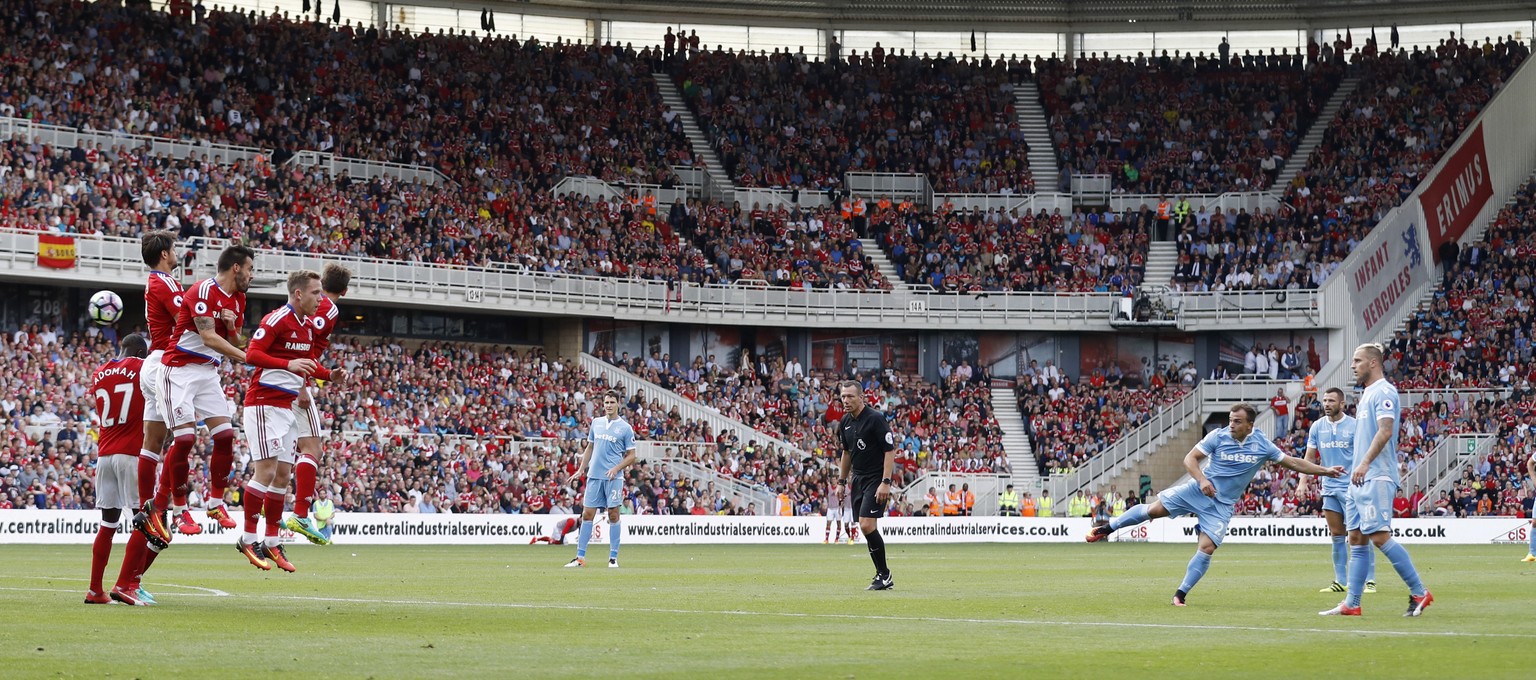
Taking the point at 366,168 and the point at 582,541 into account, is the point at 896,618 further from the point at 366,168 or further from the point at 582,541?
the point at 366,168

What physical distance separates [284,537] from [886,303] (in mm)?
27614

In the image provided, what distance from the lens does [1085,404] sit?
59094 millimetres

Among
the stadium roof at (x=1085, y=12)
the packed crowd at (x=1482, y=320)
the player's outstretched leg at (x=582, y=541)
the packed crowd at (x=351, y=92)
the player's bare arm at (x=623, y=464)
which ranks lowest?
the player's outstretched leg at (x=582, y=541)

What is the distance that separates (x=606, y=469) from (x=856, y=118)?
136 feet

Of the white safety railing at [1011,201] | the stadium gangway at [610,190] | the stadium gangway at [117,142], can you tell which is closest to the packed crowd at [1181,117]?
the white safety railing at [1011,201]

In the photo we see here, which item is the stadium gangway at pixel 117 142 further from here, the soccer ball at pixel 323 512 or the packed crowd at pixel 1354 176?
the packed crowd at pixel 1354 176

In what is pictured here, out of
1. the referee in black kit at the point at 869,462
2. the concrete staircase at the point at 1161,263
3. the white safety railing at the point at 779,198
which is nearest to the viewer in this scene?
the referee in black kit at the point at 869,462

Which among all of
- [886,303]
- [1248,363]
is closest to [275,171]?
[886,303]

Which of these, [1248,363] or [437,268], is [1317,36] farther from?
[437,268]

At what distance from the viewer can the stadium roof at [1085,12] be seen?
6781cm

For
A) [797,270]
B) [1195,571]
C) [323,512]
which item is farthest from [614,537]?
[797,270]

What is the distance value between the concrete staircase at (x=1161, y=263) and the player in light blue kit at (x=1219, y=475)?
44.9 meters

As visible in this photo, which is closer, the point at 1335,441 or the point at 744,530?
the point at 1335,441

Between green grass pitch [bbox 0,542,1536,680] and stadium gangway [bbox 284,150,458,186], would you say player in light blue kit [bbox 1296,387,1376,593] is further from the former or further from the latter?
stadium gangway [bbox 284,150,458,186]
